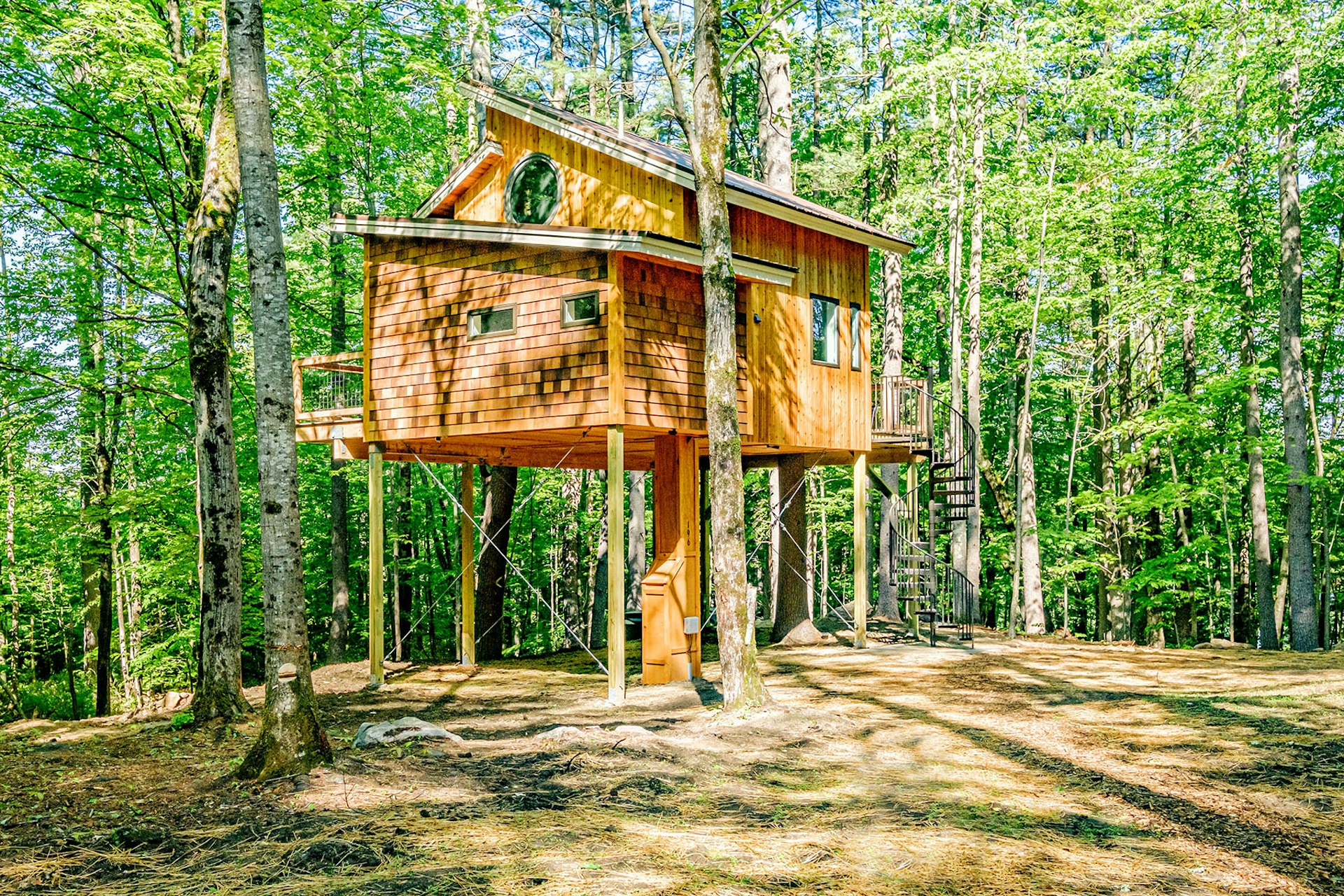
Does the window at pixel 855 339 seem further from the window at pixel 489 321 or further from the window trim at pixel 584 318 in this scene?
the window at pixel 489 321

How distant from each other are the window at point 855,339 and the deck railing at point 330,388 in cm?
786

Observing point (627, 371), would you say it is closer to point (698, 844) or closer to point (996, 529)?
point (698, 844)

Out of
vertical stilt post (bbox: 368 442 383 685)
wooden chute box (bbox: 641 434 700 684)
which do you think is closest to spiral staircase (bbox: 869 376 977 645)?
wooden chute box (bbox: 641 434 700 684)

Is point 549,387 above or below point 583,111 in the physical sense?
below

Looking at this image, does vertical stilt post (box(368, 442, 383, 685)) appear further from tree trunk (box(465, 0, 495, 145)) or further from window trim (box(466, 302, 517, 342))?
tree trunk (box(465, 0, 495, 145))

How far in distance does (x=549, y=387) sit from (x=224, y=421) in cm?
374

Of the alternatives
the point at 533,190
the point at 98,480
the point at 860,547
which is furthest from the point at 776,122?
the point at 98,480

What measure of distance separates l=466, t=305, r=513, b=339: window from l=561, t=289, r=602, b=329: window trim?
2.87ft

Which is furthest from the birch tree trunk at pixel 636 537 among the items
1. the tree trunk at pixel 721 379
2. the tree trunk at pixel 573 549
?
the tree trunk at pixel 721 379

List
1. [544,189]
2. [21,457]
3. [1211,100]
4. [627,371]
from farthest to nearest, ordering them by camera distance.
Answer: [21,457] → [1211,100] → [544,189] → [627,371]

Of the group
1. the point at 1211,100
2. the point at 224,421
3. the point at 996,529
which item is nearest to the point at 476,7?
the point at 224,421

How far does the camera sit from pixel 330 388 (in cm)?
1902

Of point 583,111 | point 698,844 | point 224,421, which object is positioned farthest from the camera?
point 583,111

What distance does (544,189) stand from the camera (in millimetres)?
14125
